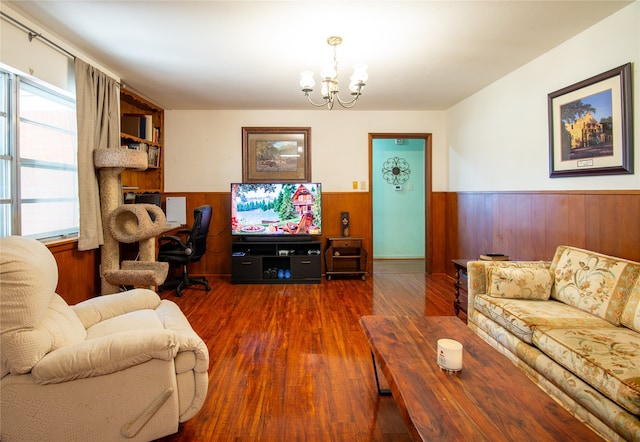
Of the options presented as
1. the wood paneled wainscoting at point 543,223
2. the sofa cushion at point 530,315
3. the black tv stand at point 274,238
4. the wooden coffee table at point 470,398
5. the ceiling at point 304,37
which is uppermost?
the ceiling at point 304,37

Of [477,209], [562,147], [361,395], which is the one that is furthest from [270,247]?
[562,147]

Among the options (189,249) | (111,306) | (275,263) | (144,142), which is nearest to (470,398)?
(111,306)

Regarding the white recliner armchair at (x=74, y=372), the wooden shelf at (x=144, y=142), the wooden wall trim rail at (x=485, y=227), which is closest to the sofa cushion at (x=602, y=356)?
the wooden wall trim rail at (x=485, y=227)

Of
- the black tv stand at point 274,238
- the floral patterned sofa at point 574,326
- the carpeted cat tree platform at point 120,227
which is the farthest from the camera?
the black tv stand at point 274,238

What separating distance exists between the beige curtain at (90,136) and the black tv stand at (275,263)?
1833 millimetres

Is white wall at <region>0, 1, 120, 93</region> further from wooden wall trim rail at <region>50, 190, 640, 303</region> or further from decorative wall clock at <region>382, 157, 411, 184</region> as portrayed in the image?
decorative wall clock at <region>382, 157, 411, 184</region>

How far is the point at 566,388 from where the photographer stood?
1687 millimetres

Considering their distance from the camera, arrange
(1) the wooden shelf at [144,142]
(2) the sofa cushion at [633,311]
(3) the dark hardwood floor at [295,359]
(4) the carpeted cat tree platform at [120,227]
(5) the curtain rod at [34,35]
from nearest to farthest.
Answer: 1. (3) the dark hardwood floor at [295,359]
2. (2) the sofa cushion at [633,311]
3. (5) the curtain rod at [34,35]
4. (4) the carpeted cat tree platform at [120,227]
5. (1) the wooden shelf at [144,142]

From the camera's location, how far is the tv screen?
467 centimetres

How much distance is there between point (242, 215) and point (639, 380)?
4088mm

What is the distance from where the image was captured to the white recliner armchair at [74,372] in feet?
4.43

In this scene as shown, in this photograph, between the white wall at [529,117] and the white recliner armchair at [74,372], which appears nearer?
the white recliner armchair at [74,372]

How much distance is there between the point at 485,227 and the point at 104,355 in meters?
3.87

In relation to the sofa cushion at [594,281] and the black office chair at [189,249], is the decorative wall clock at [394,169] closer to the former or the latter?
the black office chair at [189,249]
